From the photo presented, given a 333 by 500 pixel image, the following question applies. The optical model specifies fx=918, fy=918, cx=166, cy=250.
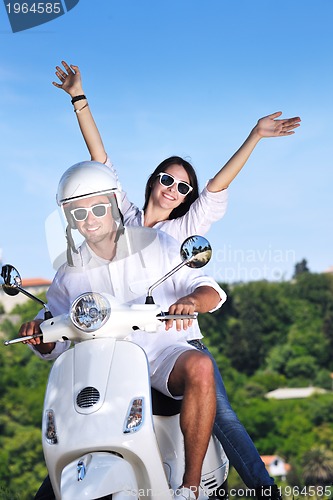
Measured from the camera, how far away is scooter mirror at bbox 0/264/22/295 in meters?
3.17

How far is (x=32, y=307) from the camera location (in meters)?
58.8

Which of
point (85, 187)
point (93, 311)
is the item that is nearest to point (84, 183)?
point (85, 187)

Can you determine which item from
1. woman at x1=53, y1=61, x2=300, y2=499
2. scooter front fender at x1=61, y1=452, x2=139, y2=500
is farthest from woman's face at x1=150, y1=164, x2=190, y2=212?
scooter front fender at x1=61, y1=452, x2=139, y2=500

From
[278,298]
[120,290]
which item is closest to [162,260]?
[120,290]

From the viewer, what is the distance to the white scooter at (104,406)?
9.15ft

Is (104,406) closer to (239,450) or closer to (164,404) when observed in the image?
(164,404)

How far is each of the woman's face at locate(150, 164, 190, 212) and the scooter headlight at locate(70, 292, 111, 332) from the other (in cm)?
130

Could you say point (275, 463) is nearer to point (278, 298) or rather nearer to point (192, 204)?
point (278, 298)

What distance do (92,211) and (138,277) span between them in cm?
28

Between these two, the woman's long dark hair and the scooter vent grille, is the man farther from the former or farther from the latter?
the woman's long dark hair

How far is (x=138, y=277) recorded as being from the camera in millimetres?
3217

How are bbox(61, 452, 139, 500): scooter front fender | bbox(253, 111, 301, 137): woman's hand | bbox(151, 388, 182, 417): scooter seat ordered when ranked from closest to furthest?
bbox(61, 452, 139, 500): scooter front fender < bbox(151, 388, 182, 417): scooter seat < bbox(253, 111, 301, 137): woman's hand

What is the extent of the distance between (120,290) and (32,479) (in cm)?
4379

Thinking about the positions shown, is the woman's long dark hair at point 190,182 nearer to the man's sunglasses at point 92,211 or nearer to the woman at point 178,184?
the woman at point 178,184
